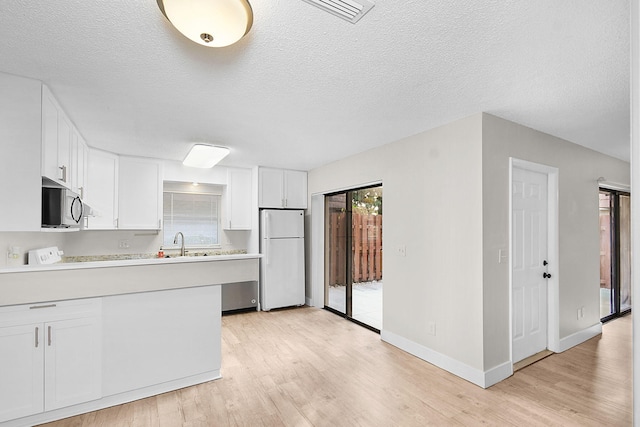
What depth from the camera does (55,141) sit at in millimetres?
2494

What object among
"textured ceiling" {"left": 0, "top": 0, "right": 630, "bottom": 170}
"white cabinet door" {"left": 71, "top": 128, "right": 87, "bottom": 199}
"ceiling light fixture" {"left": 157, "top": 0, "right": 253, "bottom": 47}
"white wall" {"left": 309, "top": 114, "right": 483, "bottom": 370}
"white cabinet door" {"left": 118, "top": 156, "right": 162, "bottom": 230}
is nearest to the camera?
"ceiling light fixture" {"left": 157, "top": 0, "right": 253, "bottom": 47}

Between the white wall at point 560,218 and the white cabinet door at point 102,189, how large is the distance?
4444mm

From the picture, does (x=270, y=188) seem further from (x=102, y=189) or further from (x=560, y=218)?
(x=560, y=218)

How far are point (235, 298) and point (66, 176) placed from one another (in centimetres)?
310

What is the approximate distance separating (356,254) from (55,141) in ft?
12.5

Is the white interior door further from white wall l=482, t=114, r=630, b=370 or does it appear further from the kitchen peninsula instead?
the kitchen peninsula

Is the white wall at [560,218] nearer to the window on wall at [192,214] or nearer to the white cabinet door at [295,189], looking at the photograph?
the white cabinet door at [295,189]

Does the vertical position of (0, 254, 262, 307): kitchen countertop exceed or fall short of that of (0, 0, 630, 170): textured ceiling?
it falls short

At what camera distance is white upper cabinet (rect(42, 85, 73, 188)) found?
2260mm

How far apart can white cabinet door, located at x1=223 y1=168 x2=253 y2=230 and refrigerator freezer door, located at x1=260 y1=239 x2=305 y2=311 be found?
1.88 ft

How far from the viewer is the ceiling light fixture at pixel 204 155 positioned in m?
3.84

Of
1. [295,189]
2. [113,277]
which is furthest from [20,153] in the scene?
[295,189]

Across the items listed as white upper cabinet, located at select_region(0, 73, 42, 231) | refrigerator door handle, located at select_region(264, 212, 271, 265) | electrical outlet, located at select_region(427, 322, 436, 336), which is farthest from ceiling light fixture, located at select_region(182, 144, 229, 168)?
electrical outlet, located at select_region(427, 322, 436, 336)

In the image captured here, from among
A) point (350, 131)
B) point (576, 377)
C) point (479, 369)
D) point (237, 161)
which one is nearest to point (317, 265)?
point (237, 161)
